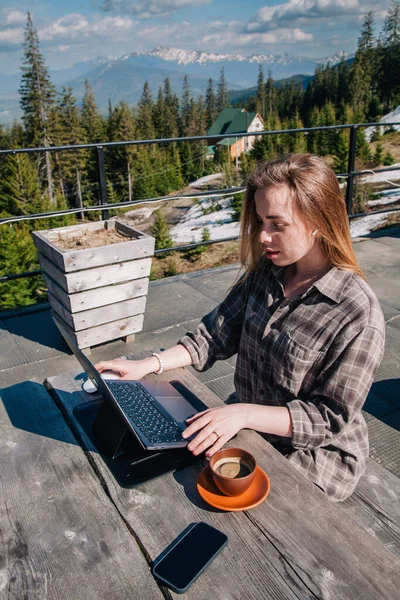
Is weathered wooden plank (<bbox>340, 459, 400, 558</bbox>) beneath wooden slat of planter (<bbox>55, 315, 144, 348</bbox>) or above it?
beneath

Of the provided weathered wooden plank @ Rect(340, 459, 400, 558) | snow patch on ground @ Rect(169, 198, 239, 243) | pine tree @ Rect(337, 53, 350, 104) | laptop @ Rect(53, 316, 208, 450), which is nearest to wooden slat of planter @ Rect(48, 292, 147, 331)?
laptop @ Rect(53, 316, 208, 450)

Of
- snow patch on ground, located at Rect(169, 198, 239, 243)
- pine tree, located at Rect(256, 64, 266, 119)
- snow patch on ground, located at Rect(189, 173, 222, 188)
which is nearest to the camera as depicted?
snow patch on ground, located at Rect(169, 198, 239, 243)

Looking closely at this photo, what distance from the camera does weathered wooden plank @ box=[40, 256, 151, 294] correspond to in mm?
2377

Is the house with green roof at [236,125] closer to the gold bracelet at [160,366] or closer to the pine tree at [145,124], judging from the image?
the pine tree at [145,124]

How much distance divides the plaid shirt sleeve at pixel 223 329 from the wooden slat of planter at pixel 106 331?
1.22 meters

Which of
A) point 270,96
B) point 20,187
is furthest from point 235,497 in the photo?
point 270,96

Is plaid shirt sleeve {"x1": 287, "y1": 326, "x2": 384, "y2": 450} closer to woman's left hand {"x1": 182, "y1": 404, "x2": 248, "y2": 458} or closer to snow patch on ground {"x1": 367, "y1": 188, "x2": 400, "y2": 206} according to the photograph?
woman's left hand {"x1": 182, "y1": 404, "x2": 248, "y2": 458}

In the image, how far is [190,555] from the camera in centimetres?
79

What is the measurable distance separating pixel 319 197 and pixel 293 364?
0.42 m

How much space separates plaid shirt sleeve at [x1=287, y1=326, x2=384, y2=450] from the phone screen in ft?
1.15

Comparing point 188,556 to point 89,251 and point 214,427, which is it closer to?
point 214,427

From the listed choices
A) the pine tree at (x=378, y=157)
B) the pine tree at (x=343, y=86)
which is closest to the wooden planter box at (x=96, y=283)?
the pine tree at (x=378, y=157)

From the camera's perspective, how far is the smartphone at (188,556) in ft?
2.47

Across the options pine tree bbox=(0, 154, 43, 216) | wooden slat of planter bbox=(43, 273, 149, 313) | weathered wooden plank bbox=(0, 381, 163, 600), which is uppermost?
weathered wooden plank bbox=(0, 381, 163, 600)
